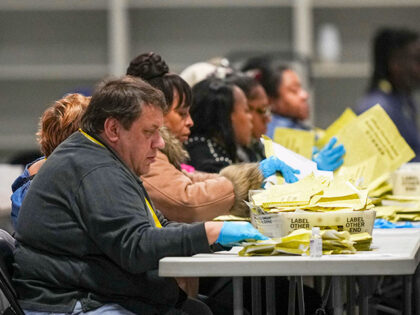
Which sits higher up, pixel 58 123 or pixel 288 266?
pixel 58 123

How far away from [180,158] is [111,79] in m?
0.58

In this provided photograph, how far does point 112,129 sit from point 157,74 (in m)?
0.70

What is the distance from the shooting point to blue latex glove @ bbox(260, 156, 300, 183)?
2.35m

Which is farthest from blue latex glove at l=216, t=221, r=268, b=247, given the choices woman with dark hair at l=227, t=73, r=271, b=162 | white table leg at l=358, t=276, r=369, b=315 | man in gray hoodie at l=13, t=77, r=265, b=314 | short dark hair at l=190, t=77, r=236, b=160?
woman with dark hair at l=227, t=73, r=271, b=162

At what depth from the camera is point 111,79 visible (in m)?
2.00

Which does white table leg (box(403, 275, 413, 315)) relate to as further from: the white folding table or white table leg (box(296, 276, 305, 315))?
the white folding table

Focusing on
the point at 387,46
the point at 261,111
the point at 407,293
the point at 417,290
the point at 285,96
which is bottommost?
the point at 407,293

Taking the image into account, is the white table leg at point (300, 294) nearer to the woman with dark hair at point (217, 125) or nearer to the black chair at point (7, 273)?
the black chair at point (7, 273)

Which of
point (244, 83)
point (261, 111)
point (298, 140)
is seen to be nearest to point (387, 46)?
point (261, 111)

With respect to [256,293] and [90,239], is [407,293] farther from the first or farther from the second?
[90,239]

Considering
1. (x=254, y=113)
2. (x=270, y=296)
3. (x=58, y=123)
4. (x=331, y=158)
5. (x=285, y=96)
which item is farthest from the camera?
(x=285, y=96)

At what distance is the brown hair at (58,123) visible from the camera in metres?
2.15

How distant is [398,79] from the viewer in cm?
485

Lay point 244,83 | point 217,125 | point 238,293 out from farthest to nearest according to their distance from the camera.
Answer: point 244,83, point 217,125, point 238,293
